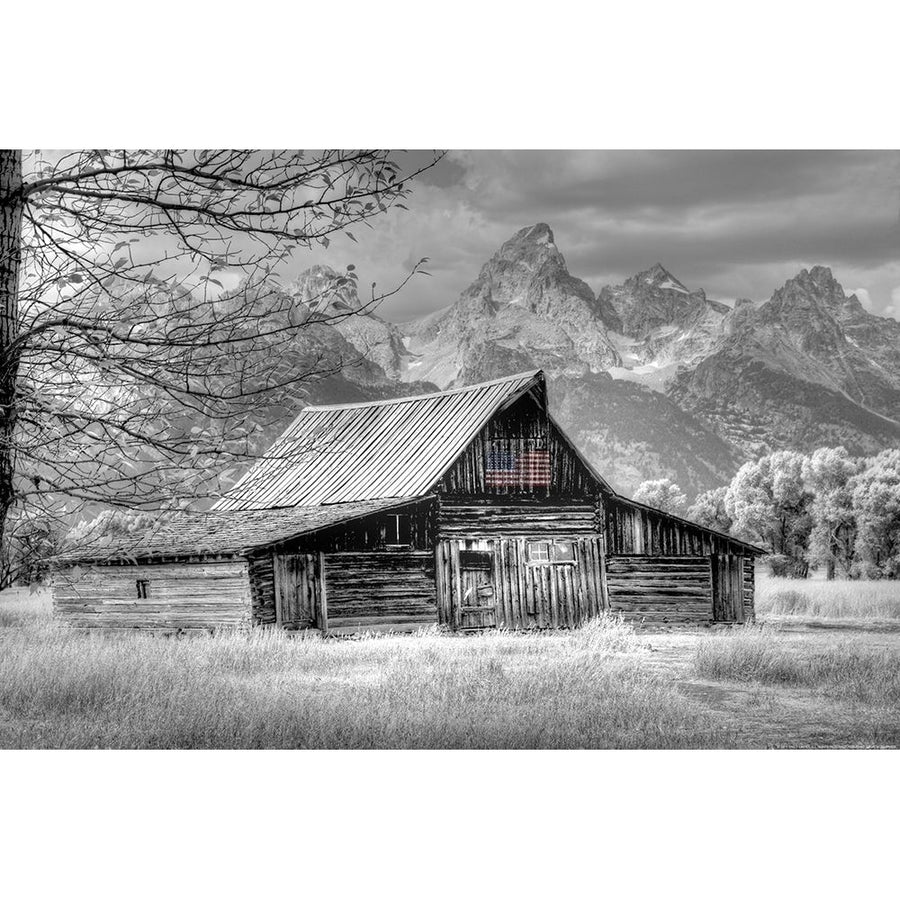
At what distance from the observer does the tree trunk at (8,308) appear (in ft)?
18.4

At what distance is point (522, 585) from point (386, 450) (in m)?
1.95

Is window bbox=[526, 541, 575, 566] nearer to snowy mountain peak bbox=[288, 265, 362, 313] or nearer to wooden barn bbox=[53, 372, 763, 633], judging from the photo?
wooden barn bbox=[53, 372, 763, 633]

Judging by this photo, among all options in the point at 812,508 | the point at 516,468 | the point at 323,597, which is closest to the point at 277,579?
the point at 323,597

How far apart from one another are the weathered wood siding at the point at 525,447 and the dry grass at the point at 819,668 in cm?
194

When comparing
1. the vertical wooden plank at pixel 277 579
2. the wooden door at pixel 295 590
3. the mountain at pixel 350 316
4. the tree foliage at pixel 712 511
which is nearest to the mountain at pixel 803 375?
the tree foliage at pixel 712 511

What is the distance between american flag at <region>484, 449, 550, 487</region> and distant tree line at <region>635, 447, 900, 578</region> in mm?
982

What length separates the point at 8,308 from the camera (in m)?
5.96

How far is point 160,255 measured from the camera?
8.05m

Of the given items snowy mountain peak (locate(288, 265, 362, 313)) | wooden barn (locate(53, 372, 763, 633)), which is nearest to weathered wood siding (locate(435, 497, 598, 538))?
wooden barn (locate(53, 372, 763, 633))

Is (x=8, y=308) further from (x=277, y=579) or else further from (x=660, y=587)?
(x=660, y=587)

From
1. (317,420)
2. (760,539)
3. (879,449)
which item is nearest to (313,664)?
(317,420)

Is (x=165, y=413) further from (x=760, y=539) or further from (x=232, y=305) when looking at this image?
(x=760, y=539)

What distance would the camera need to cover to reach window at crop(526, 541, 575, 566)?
10.7 m
